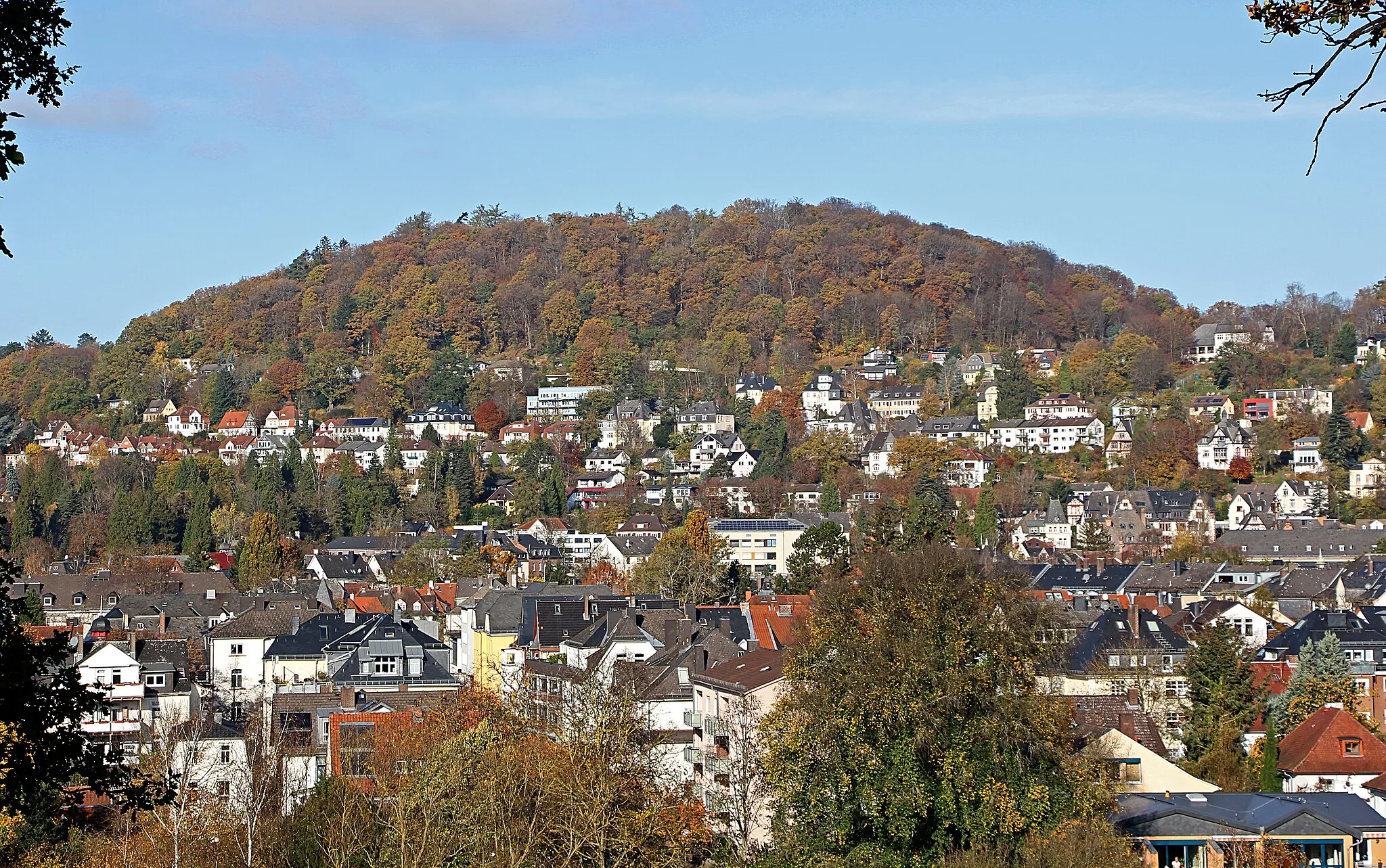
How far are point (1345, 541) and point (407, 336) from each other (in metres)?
76.5

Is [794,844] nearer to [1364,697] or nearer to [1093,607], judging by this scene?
[1364,697]

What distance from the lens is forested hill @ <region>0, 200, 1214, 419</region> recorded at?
123m

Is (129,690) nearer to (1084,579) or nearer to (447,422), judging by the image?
(1084,579)

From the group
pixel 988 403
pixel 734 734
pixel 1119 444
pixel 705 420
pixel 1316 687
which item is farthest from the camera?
pixel 705 420

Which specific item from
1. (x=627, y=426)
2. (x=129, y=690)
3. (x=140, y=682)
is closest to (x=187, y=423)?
(x=627, y=426)

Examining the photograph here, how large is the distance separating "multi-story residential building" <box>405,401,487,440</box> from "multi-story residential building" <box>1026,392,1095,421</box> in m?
35.0

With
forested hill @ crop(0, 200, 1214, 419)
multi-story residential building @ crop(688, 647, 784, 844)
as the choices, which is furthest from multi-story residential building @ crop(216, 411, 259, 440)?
multi-story residential building @ crop(688, 647, 784, 844)

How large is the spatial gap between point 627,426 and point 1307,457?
134ft

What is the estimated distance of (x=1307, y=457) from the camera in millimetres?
88812

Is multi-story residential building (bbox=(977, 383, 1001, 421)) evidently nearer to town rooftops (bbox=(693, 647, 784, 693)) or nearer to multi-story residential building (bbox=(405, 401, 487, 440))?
multi-story residential building (bbox=(405, 401, 487, 440))

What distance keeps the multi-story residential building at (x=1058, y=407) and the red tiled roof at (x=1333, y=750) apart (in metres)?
68.5

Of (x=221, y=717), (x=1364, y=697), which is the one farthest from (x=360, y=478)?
(x=1364, y=697)

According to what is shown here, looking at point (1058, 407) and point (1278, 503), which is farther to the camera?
point (1058, 407)

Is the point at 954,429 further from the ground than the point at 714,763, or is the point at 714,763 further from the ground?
the point at 954,429
